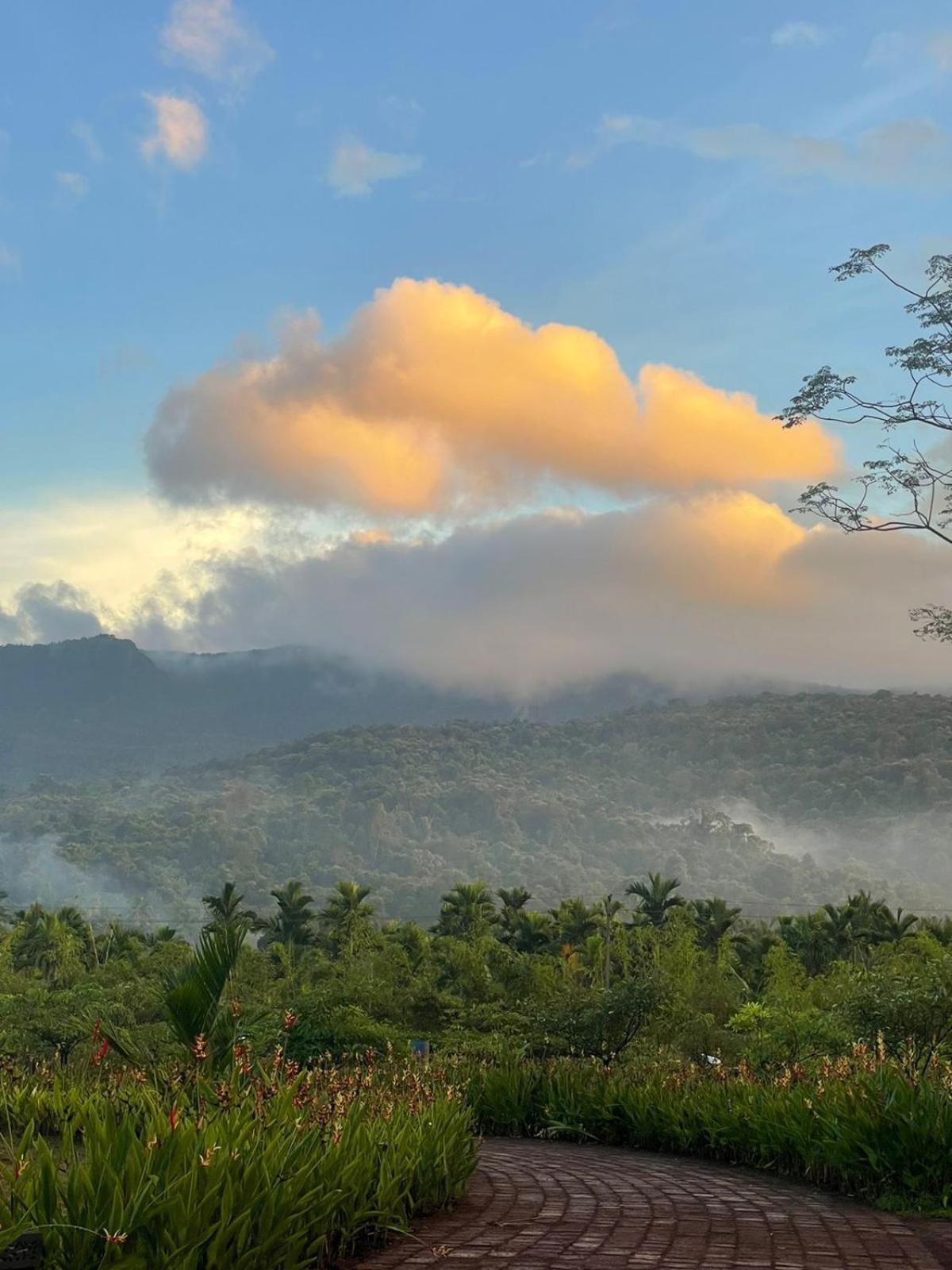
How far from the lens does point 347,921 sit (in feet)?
255

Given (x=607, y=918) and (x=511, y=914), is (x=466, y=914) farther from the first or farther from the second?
(x=607, y=918)

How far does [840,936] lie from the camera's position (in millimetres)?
69875

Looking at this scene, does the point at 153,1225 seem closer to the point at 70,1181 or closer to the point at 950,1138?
the point at 70,1181

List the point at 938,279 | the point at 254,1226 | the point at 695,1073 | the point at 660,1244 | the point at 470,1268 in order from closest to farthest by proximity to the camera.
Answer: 1. the point at 254,1226
2. the point at 470,1268
3. the point at 660,1244
4. the point at 695,1073
5. the point at 938,279

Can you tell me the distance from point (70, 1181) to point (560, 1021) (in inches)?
758

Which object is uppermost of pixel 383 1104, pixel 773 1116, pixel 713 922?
pixel 383 1104

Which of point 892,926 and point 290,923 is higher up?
point 892,926

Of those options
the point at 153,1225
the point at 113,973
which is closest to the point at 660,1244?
the point at 153,1225

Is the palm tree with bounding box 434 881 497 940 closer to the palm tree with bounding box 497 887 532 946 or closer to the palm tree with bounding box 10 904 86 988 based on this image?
the palm tree with bounding box 497 887 532 946

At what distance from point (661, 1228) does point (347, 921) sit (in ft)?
238

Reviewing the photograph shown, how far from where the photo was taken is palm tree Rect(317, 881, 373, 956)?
7031cm

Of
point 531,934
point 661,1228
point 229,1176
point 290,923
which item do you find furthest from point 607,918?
point 229,1176

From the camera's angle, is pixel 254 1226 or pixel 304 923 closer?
pixel 254 1226

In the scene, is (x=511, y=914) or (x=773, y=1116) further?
(x=511, y=914)
